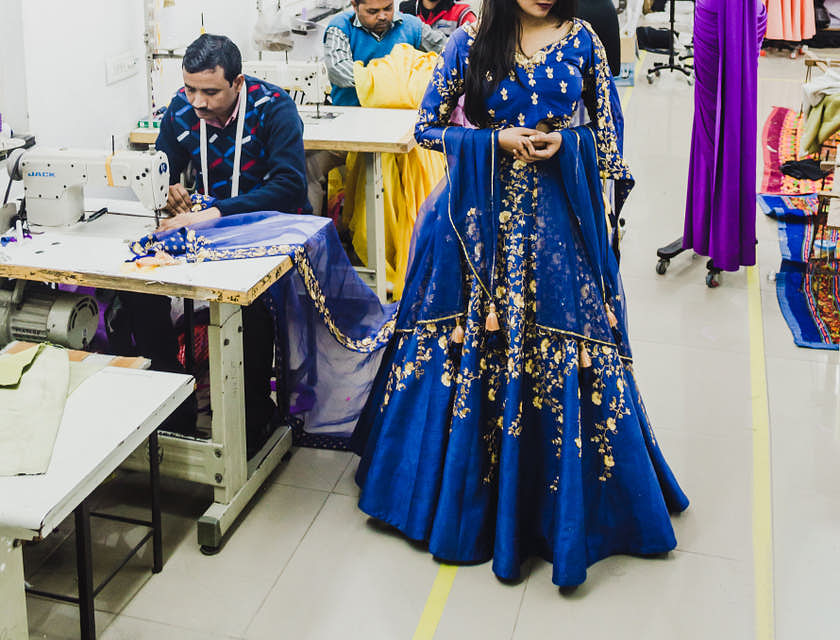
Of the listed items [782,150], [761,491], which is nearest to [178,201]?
[761,491]

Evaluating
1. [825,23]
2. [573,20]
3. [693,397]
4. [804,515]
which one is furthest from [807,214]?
[825,23]

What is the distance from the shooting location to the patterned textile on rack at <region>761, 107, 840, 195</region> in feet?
20.7

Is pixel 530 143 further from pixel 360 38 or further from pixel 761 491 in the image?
pixel 360 38

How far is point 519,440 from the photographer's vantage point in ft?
8.97

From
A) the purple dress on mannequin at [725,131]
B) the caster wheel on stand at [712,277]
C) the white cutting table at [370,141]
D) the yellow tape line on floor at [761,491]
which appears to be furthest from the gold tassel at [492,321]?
the caster wheel on stand at [712,277]

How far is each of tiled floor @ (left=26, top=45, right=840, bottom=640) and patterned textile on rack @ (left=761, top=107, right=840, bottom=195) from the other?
82.5 inches

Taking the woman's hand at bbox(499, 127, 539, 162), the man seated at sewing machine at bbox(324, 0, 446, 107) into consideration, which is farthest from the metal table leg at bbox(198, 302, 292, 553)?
the man seated at sewing machine at bbox(324, 0, 446, 107)

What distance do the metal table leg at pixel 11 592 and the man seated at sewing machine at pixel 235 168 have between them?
130cm

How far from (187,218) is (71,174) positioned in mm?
351

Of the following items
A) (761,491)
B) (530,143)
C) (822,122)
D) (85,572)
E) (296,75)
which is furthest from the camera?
(822,122)

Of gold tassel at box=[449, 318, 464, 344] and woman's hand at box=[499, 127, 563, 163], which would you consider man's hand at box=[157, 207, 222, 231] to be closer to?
gold tassel at box=[449, 318, 464, 344]

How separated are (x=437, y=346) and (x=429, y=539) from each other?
55 cm

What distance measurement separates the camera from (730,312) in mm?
Result: 4602

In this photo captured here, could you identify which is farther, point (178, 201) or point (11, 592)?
point (178, 201)
